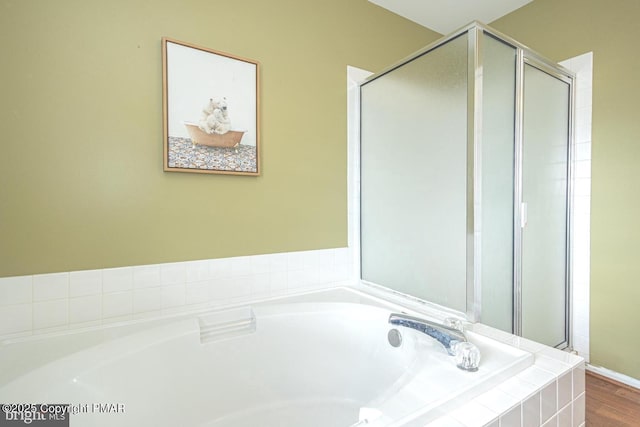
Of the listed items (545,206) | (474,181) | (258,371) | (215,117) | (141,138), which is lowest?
(258,371)

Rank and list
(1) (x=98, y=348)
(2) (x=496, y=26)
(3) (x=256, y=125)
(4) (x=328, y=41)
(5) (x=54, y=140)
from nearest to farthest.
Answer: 1. (1) (x=98, y=348)
2. (5) (x=54, y=140)
3. (3) (x=256, y=125)
4. (4) (x=328, y=41)
5. (2) (x=496, y=26)

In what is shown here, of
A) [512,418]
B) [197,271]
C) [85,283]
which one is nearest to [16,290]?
[85,283]

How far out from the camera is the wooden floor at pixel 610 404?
154 cm

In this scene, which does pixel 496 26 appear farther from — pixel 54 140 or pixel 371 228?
pixel 54 140

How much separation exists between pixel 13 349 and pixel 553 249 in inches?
107

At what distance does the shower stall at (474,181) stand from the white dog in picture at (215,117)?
916 millimetres

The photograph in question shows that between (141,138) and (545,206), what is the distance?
2245 millimetres

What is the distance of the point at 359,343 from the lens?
4.86 ft

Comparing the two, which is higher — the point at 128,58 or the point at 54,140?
the point at 128,58

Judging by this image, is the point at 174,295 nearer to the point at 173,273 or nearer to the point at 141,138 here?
the point at 173,273

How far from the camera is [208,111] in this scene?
1562mm

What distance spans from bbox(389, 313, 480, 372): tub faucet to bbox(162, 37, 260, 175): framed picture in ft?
3.56

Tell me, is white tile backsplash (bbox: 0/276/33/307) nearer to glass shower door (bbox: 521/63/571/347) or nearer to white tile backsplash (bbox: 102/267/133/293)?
white tile backsplash (bbox: 102/267/133/293)

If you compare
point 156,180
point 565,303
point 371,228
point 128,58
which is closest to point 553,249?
point 565,303
